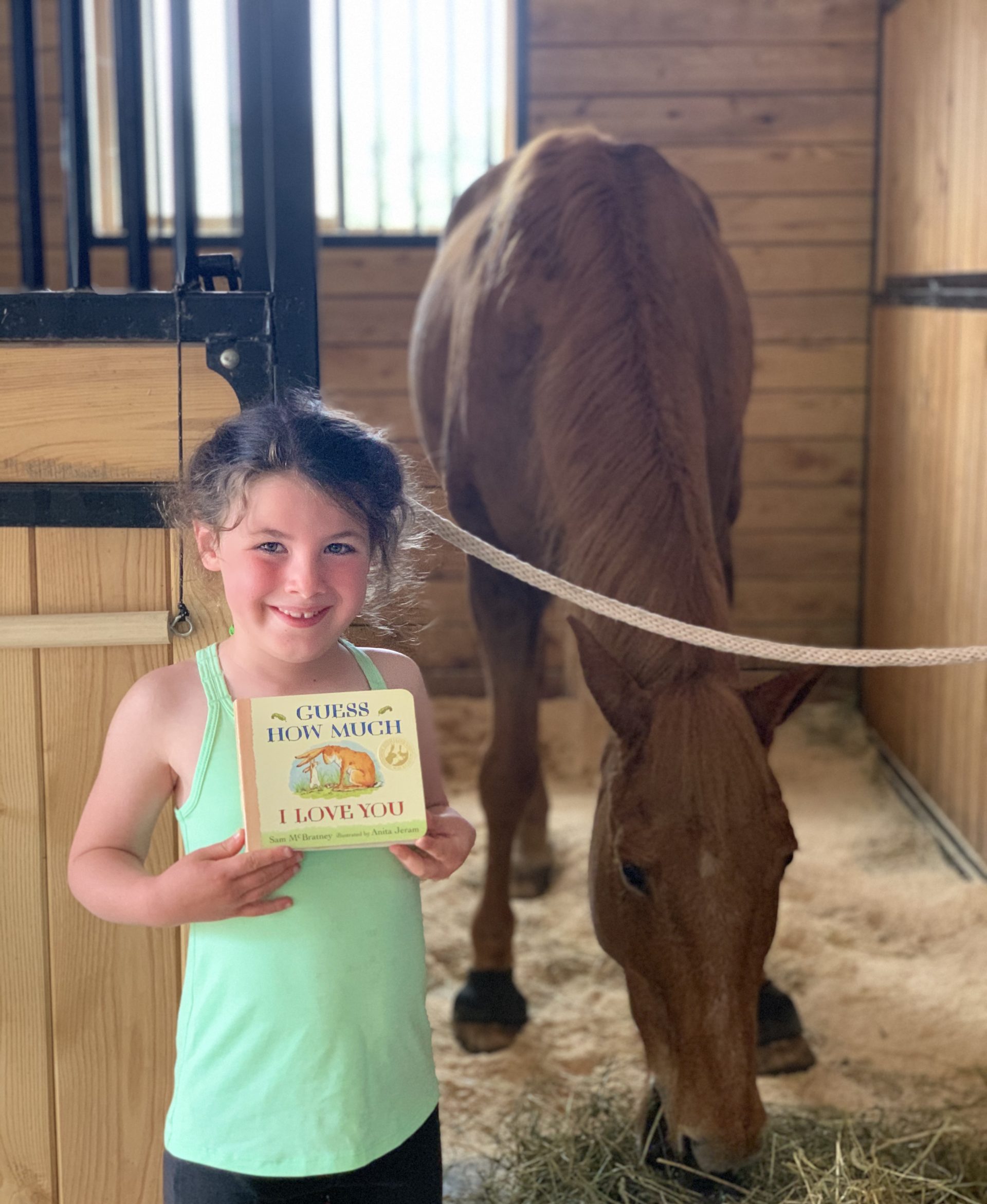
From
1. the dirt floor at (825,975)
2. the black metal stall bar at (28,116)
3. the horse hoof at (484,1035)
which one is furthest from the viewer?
the horse hoof at (484,1035)

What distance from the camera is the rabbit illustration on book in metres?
0.97

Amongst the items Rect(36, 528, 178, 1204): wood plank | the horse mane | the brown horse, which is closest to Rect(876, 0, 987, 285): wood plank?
the brown horse

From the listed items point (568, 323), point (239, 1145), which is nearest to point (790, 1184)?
point (239, 1145)

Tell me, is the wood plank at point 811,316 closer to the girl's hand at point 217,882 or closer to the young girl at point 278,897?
the young girl at point 278,897

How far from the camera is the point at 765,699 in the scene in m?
1.42

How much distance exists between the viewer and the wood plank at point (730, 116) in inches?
149

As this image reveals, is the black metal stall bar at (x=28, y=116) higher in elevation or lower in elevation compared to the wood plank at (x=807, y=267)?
higher

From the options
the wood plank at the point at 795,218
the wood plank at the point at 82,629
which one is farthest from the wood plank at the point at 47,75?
the wood plank at the point at 82,629

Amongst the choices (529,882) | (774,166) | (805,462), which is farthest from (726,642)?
(774,166)

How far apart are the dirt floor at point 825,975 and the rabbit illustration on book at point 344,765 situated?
1.07 metres

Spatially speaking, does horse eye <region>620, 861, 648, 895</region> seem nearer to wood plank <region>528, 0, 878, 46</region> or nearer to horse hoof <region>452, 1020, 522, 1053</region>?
horse hoof <region>452, 1020, 522, 1053</region>

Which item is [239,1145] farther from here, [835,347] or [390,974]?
[835,347]

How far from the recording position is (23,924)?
4.42 ft

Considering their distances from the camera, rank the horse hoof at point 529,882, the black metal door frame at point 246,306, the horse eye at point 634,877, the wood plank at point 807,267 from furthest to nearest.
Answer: the wood plank at point 807,267
the horse hoof at point 529,882
the horse eye at point 634,877
the black metal door frame at point 246,306
